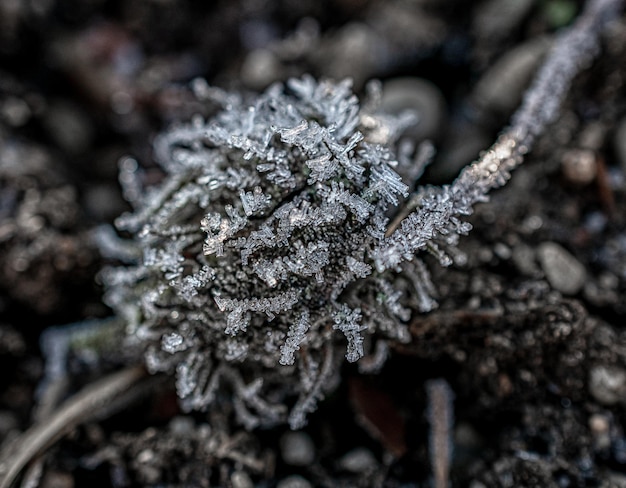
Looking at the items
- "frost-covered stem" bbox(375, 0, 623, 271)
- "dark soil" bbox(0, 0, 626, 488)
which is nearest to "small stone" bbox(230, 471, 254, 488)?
"dark soil" bbox(0, 0, 626, 488)

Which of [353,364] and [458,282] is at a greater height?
[458,282]

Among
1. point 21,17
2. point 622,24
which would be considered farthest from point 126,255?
point 622,24

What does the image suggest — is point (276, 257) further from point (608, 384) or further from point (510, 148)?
point (608, 384)

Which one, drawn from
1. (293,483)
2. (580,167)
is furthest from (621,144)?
(293,483)

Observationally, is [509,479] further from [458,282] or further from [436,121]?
[436,121]

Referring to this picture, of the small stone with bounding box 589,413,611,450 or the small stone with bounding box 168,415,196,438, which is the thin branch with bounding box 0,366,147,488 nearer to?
the small stone with bounding box 168,415,196,438
